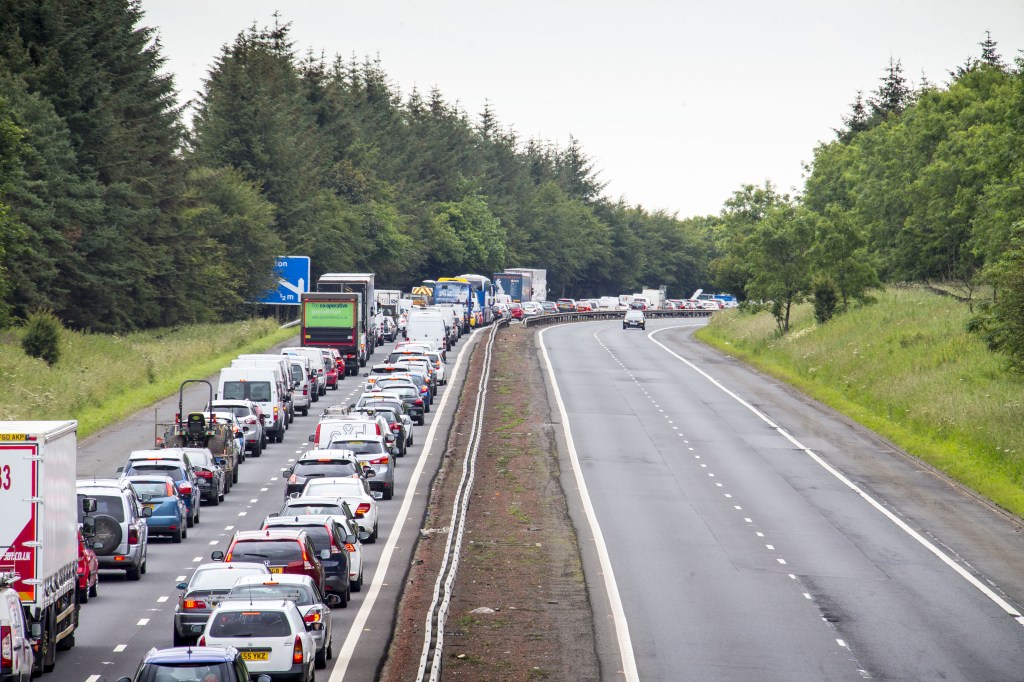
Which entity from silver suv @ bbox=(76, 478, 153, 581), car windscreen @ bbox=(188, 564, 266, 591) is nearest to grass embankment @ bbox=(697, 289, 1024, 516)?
silver suv @ bbox=(76, 478, 153, 581)

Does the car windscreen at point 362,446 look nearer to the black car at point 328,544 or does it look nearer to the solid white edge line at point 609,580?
the solid white edge line at point 609,580

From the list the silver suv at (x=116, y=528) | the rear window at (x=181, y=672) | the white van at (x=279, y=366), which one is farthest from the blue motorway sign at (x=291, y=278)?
the rear window at (x=181, y=672)

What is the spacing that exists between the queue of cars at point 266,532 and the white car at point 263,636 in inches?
0.4

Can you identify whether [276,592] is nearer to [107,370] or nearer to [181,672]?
[181,672]

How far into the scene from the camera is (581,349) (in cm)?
9088

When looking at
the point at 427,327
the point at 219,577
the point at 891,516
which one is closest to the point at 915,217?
the point at 427,327

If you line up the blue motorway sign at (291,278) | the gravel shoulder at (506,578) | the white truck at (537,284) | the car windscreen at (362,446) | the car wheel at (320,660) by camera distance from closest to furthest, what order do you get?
the car wheel at (320,660) < the gravel shoulder at (506,578) < the car windscreen at (362,446) < the blue motorway sign at (291,278) < the white truck at (537,284)

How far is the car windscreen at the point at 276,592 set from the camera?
61.8 feet

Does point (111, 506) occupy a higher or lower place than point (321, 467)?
higher

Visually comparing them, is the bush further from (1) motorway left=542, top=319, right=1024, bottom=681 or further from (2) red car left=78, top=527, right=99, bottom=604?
(2) red car left=78, top=527, right=99, bottom=604

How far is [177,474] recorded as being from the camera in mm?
32312

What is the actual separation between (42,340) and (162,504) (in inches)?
1327

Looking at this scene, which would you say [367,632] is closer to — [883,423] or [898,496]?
[898,496]

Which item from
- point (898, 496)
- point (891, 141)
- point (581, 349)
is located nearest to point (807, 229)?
point (581, 349)
